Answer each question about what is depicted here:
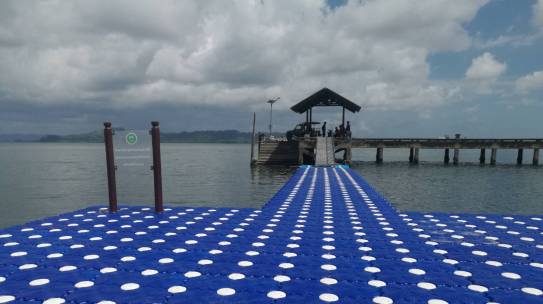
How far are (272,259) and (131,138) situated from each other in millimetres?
5942

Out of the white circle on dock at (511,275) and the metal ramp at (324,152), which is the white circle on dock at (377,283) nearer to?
the white circle on dock at (511,275)

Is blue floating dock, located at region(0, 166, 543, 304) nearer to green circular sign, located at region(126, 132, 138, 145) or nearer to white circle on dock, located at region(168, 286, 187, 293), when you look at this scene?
white circle on dock, located at region(168, 286, 187, 293)

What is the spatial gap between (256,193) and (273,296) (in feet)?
56.5

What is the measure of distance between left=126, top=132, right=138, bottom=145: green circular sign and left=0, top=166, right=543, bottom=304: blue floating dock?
2030 mm

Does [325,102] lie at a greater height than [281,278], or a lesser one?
greater

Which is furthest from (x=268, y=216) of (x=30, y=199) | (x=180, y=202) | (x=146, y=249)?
(x=30, y=199)

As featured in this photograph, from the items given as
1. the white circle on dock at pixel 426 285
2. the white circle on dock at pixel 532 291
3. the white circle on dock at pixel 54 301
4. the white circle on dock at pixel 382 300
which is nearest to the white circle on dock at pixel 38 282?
the white circle on dock at pixel 54 301

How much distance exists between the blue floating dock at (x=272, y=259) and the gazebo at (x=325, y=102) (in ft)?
86.7

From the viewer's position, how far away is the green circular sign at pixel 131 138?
901 centimetres

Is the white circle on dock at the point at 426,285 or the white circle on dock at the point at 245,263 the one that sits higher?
the white circle on dock at the point at 426,285

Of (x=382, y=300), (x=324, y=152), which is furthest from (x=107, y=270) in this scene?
(x=324, y=152)

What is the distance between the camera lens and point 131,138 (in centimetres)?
902

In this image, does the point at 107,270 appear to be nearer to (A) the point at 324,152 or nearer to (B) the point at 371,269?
(B) the point at 371,269

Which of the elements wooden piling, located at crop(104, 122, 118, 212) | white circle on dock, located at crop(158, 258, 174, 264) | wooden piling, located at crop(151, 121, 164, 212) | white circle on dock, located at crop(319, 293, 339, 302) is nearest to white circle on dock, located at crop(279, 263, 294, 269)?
white circle on dock, located at crop(319, 293, 339, 302)
